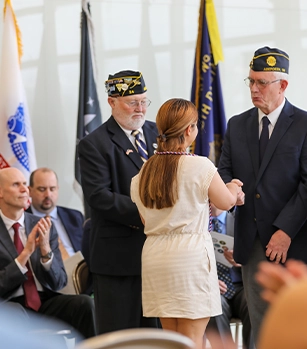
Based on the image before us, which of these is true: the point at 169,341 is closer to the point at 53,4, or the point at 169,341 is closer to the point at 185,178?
the point at 185,178

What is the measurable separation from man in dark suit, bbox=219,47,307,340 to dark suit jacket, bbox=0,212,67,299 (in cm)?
133

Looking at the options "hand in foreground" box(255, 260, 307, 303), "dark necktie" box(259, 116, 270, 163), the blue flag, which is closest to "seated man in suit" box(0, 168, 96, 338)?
"dark necktie" box(259, 116, 270, 163)

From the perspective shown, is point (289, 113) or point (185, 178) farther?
point (289, 113)

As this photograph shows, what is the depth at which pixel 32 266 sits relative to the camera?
15.3 feet

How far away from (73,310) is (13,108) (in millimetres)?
2031

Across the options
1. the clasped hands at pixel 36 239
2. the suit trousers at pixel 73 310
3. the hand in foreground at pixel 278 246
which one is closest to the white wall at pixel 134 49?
the suit trousers at pixel 73 310

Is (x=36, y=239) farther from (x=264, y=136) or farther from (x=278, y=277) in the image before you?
(x=278, y=277)

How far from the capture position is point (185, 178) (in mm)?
3270

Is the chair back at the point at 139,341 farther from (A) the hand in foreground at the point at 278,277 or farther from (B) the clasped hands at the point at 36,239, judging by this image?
(B) the clasped hands at the point at 36,239

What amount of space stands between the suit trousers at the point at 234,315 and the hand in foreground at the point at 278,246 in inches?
44.1

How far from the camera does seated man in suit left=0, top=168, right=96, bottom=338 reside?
448 cm

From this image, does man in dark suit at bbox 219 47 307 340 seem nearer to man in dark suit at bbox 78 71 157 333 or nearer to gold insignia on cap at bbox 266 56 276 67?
gold insignia on cap at bbox 266 56 276 67

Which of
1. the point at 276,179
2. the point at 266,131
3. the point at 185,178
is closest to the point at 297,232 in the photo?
the point at 276,179

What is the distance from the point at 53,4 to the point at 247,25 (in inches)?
76.7
